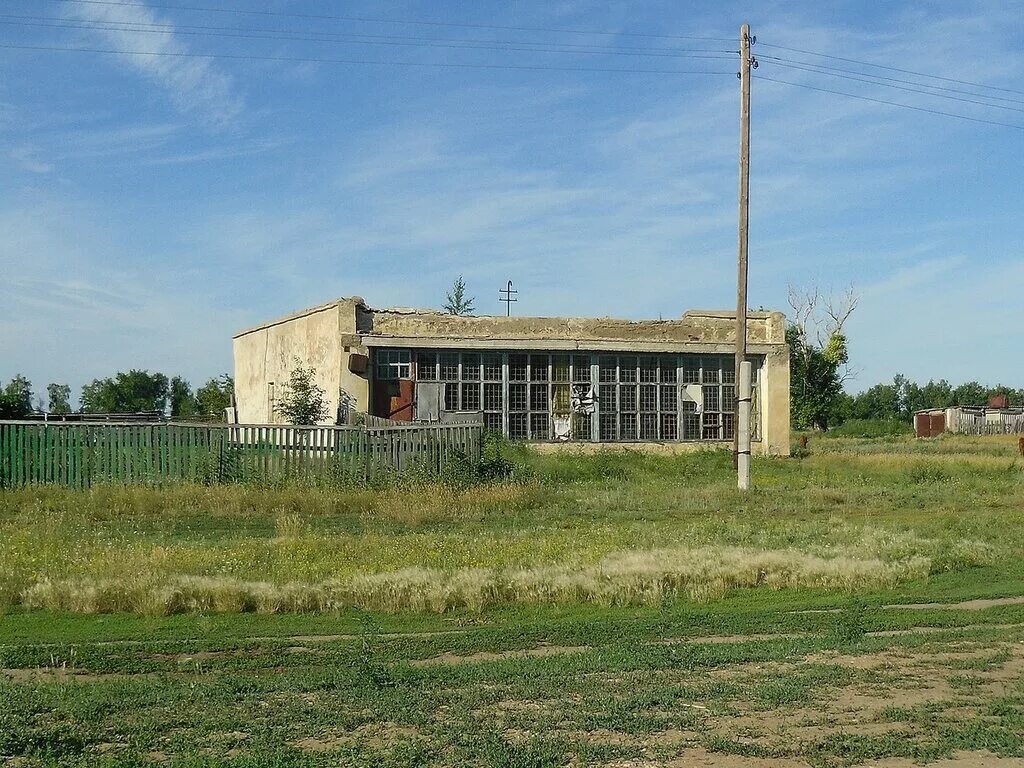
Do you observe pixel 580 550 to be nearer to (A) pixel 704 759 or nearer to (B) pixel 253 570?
(B) pixel 253 570

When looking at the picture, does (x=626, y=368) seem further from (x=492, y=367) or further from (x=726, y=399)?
(x=492, y=367)

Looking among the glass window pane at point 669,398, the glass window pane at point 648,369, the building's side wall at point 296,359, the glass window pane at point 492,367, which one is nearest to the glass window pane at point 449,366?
the glass window pane at point 492,367

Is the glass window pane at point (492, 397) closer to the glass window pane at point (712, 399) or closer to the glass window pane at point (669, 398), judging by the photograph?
the glass window pane at point (669, 398)

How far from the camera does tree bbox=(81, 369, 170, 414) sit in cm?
8781

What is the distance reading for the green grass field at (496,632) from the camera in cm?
653

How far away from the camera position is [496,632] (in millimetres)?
10055

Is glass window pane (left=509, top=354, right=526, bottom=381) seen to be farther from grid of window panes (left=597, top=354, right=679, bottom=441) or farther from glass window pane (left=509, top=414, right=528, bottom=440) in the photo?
grid of window panes (left=597, top=354, right=679, bottom=441)

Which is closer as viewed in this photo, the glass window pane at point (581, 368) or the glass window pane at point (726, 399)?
the glass window pane at point (581, 368)

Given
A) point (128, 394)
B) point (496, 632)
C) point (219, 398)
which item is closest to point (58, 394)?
point (128, 394)

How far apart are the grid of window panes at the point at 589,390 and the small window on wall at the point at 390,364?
0.09 feet

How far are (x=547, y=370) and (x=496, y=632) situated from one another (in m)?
23.7

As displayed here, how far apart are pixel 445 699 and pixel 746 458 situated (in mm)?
17442

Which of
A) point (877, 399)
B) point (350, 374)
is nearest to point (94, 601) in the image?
point (350, 374)

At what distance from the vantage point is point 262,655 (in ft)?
30.1
